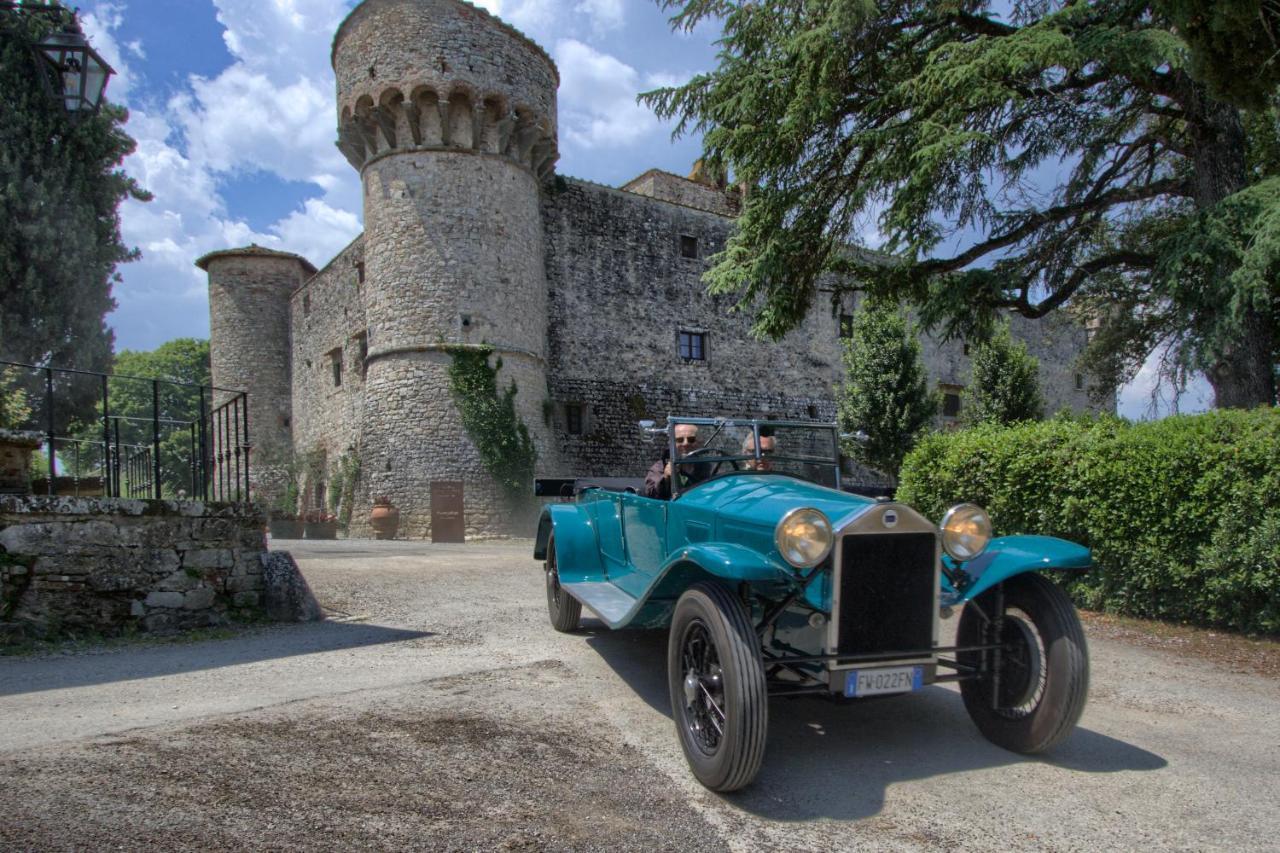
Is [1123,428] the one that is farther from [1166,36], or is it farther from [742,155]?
[742,155]

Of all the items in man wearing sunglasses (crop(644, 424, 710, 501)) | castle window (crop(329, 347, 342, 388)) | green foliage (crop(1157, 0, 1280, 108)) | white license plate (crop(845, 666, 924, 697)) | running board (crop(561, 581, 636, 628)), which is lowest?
white license plate (crop(845, 666, 924, 697))

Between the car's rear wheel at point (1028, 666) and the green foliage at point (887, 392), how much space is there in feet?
51.2

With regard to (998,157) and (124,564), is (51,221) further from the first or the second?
(998,157)

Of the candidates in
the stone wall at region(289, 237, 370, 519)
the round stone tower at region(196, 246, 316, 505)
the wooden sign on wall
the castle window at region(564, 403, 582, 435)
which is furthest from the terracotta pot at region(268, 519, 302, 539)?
the castle window at region(564, 403, 582, 435)

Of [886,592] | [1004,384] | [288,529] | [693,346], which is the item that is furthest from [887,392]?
[886,592]

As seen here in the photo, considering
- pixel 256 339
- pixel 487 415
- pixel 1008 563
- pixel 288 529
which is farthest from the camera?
pixel 256 339

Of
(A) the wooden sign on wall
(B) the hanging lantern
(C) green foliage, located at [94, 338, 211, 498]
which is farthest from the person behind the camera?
(C) green foliage, located at [94, 338, 211, 498]

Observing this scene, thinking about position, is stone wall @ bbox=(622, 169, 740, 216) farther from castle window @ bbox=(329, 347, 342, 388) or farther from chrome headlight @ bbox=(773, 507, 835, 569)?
chrome headlight @ bbox=(773, 507, 835, 569)

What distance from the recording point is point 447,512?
17.8m

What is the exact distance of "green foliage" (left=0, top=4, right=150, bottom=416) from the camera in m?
16.1

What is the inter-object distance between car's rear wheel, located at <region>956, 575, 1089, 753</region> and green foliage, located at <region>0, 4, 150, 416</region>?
62.7 ft

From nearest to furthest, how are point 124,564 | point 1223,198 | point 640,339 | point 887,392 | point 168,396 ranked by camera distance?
point 124,564 → point 1223,198 → point 887,392 → point 640,339 → point 168,396

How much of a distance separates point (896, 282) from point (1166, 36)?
12.0 ft

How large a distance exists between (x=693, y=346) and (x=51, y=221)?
1609 centimetres
